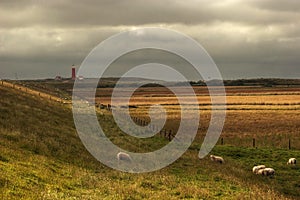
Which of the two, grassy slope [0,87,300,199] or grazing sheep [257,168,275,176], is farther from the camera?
grazing sheep [257,168,275,176]

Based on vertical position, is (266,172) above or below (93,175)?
below

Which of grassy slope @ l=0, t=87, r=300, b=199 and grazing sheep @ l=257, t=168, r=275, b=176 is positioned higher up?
grassy slope @ l=0, t=87, r=300, b=199

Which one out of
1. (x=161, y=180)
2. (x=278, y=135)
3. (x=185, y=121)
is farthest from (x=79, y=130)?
(x=185, y=121)

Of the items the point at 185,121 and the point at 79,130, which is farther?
the point at 185,121

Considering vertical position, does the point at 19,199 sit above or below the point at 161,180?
above

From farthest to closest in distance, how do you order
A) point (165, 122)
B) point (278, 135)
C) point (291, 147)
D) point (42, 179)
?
1. point (165, 122)
2. point (278, 135)
3. point (291, 147)
4. point (42, 179)

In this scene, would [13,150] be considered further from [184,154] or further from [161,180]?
[184,154]

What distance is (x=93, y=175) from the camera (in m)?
17.7

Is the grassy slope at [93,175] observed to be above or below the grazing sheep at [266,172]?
above

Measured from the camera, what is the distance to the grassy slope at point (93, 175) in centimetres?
1370

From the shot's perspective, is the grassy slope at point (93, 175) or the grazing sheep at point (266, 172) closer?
the grassy slope at point (93, 175)

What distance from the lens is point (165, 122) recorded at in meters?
57.3

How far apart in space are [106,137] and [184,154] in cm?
792

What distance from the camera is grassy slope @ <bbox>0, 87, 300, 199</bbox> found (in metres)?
13.7
